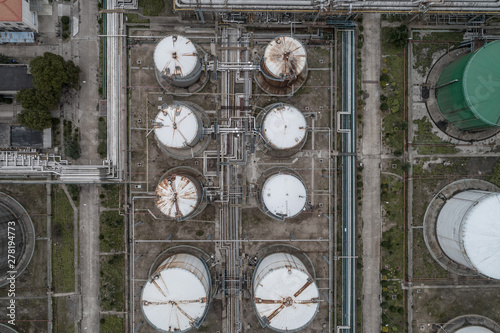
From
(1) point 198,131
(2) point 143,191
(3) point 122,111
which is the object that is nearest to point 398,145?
(1) point 198,131

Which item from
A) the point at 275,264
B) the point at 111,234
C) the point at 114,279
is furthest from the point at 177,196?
the point at 114,279

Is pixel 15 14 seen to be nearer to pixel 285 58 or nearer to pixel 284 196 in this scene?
pixel 285 58

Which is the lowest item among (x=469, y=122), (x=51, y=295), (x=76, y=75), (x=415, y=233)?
(x=51, y=295)

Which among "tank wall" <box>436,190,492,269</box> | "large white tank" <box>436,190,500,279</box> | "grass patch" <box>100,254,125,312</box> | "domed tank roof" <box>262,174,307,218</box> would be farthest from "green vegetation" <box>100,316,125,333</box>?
"large white tank" <box>436,190,500,279</box>

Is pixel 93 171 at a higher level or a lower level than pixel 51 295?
higher

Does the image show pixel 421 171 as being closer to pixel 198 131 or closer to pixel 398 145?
pixel 398 145

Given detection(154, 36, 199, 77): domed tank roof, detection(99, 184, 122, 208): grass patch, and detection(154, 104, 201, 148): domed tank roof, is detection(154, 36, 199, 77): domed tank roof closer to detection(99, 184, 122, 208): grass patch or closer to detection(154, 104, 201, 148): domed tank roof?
detection(154, 104, 201, 148): domed tank roof

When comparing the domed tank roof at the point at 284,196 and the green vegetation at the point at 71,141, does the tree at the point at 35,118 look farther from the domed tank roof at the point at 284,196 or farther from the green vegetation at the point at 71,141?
the domed tank roof at the point at 284,196
